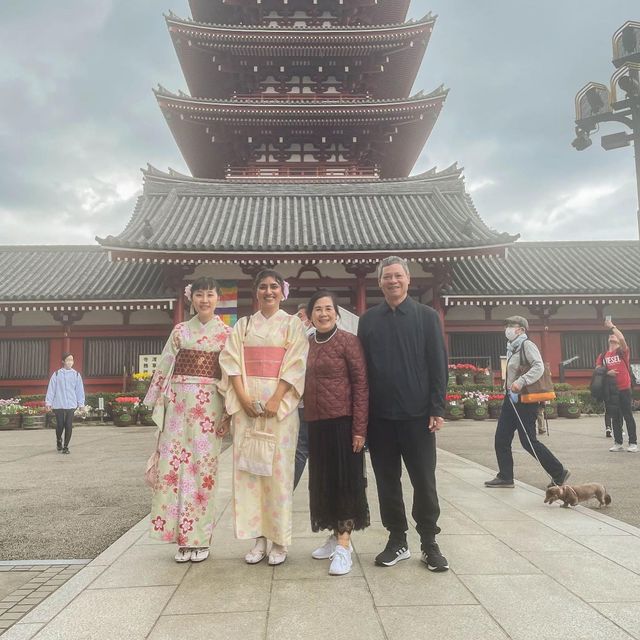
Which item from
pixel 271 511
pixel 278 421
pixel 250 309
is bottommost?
pixel 271 511

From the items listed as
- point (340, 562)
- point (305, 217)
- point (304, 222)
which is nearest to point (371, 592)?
point (340, 562)

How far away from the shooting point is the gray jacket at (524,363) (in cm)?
482

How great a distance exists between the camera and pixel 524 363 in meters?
5.03

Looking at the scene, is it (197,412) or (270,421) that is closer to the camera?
(270,421)

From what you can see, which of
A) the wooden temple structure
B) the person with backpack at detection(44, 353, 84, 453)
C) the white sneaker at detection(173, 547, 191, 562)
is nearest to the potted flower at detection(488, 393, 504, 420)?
the wooden temple structure

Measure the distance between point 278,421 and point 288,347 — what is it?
0.45 m

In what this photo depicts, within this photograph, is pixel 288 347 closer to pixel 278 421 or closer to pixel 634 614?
pixel 278 421

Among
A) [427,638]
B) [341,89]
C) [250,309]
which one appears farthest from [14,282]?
[427,638]

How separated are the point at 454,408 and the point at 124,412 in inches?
334

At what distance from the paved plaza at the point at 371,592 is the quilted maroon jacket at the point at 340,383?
872mm

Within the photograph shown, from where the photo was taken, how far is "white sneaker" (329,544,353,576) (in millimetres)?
2842

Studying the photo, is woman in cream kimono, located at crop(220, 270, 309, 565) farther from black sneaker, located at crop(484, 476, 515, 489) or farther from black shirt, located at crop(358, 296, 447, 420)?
black sneaker, located at crop(484, 476, 515, 489)

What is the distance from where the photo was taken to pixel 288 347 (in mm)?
3178

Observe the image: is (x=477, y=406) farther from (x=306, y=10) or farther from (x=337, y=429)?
(x=306, y=10)
